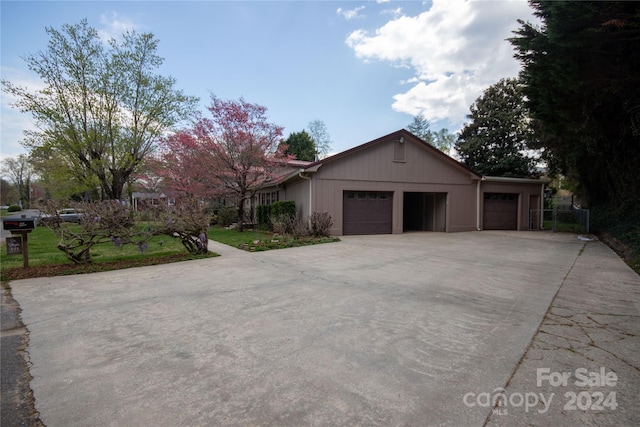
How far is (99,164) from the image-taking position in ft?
50.9

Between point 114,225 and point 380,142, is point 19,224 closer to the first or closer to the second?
point 114,225

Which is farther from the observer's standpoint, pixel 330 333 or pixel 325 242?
pixel 325 242

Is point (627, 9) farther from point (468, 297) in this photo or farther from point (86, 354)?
point (86, 354)

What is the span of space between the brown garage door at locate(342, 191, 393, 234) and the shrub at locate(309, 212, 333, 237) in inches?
67.8

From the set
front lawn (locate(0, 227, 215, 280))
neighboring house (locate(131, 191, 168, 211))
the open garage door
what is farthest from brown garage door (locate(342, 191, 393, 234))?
neighboring house (locate(131, 191, 168, 211))

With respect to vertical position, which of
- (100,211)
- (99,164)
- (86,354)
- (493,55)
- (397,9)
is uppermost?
(397,9)

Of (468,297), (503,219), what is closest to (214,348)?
(468,297)

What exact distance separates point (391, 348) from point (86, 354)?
118 inches

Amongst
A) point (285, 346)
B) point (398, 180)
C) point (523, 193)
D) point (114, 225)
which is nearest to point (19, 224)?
point (114, 225)

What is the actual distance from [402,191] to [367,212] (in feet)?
7.46

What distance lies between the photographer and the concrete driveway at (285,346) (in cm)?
207

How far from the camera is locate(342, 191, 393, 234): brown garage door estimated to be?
1447cm

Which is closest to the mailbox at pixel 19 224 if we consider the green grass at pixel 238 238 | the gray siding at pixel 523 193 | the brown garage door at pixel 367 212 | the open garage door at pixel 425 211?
the green grass at pixel 238 238

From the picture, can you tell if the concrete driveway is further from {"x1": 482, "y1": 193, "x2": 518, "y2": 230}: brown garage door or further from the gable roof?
{"x1": 482, "y1": 193, "x2": 518, "y2": 230}: brown garage door
